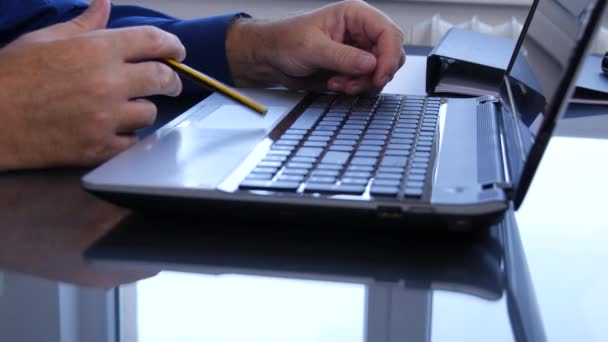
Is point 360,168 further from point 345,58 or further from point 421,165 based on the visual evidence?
point 345,58

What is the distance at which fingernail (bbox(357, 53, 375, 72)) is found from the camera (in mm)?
959

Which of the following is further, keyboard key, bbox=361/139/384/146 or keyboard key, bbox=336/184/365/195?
keyboard key, bbox=361/139/384/146

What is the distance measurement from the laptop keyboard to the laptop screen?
8 centimetres

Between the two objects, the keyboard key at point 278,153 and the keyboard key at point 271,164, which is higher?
the keyboard key at point 271,164

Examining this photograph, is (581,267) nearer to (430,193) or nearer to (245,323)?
(430,193)

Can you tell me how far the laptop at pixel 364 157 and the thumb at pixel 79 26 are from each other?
0.13 meters

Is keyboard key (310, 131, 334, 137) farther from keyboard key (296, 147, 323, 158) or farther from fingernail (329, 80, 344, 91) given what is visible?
fingernail (329, 80, 344, 91)

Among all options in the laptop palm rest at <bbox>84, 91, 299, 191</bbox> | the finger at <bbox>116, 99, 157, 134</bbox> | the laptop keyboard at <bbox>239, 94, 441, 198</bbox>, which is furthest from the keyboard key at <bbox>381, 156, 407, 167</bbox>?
the finger at <bbox>116, 99, 157, 134</bbox>

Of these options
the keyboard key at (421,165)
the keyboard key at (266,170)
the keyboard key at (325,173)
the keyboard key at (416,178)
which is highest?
the keyboard key at (416,178)

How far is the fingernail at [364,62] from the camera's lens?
37.8 inches

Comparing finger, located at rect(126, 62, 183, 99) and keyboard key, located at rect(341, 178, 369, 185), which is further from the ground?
keyboard key, located at rect(341, 178, 369, 185)

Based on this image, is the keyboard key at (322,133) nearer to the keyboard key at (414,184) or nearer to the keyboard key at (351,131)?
the keyboard key at (351,131)

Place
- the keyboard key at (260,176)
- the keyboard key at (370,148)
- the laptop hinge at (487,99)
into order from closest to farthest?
the keyboard key at (260,176), the keyboard key at (370,148), the laptop hinge at (487,99)

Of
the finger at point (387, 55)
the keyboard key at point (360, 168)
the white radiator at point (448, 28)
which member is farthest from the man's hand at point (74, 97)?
the white radiator at point (448, 28)
